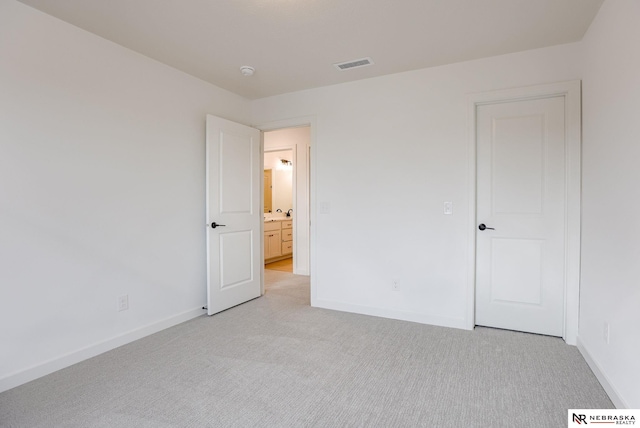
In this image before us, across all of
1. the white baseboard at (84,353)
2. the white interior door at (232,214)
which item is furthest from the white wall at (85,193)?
the white interior door at (232,214)

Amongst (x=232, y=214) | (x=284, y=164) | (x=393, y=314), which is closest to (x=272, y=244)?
(x=284, y=164)

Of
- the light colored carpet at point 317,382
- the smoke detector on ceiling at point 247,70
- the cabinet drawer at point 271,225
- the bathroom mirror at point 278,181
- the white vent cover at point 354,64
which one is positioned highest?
the white vent cover at point 354,64

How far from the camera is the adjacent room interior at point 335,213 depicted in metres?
1.99

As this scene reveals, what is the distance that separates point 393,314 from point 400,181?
1359mm

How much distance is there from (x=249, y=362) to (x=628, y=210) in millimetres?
2521

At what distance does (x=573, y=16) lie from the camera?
2.28 m

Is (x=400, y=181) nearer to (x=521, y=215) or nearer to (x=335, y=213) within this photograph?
(x=335, y=213)

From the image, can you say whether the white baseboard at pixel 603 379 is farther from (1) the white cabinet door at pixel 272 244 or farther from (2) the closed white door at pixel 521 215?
(1) the white cabinet door at pixel 272 244

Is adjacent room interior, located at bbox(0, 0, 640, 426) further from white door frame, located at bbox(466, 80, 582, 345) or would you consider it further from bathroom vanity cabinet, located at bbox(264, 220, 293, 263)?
bathroom vanity cabinet, located at bbox(264, 220, 293, 263)

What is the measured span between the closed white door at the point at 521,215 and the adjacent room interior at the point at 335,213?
0.06 ft

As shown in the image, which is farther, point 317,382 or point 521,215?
point 521,215

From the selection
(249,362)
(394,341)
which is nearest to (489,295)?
(394,341)

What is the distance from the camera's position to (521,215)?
115 inches

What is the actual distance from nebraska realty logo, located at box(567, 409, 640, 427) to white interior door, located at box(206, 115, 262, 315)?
3007 mm
